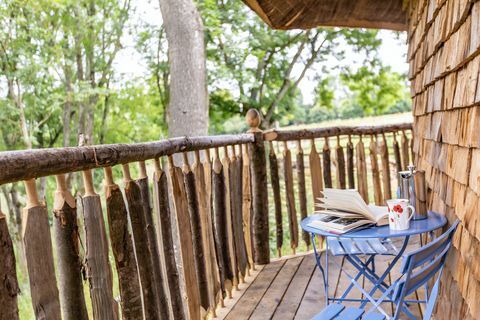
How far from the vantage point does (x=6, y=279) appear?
118cm

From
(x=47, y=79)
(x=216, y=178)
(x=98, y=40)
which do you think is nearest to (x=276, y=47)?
(x=98, y=40)

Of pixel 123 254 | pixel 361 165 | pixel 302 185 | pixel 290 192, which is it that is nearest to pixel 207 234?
pixel 123 254

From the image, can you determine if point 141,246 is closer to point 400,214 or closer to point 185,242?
point 185,242

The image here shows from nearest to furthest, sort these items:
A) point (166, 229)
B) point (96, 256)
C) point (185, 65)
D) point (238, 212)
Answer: point (96, 256)
point (166, 229)
point (238, 212)
point (185, 65)

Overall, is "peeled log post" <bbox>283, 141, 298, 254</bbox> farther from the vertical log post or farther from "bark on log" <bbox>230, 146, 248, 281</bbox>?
"bark on log" <bbox>230, 146, 248, 281</bbox>

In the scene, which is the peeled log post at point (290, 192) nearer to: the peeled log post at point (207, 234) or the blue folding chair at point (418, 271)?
the peeled log post at point (207, 234)

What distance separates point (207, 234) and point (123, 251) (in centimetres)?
106

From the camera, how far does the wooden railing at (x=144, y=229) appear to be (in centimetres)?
129

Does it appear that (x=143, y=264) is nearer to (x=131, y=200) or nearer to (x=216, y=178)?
(x=131, y=200)

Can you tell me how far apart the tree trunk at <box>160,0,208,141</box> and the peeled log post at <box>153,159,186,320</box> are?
15.5ft

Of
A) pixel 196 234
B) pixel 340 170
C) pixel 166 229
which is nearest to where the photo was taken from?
pixel 166 229

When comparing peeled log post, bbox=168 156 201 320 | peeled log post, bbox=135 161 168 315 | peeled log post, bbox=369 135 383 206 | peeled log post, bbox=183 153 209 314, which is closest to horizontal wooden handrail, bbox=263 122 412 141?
peeled log post, bbox=369 135 383 206

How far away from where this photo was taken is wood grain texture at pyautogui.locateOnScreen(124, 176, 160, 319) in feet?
6.05

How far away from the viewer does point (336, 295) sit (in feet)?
10.2
